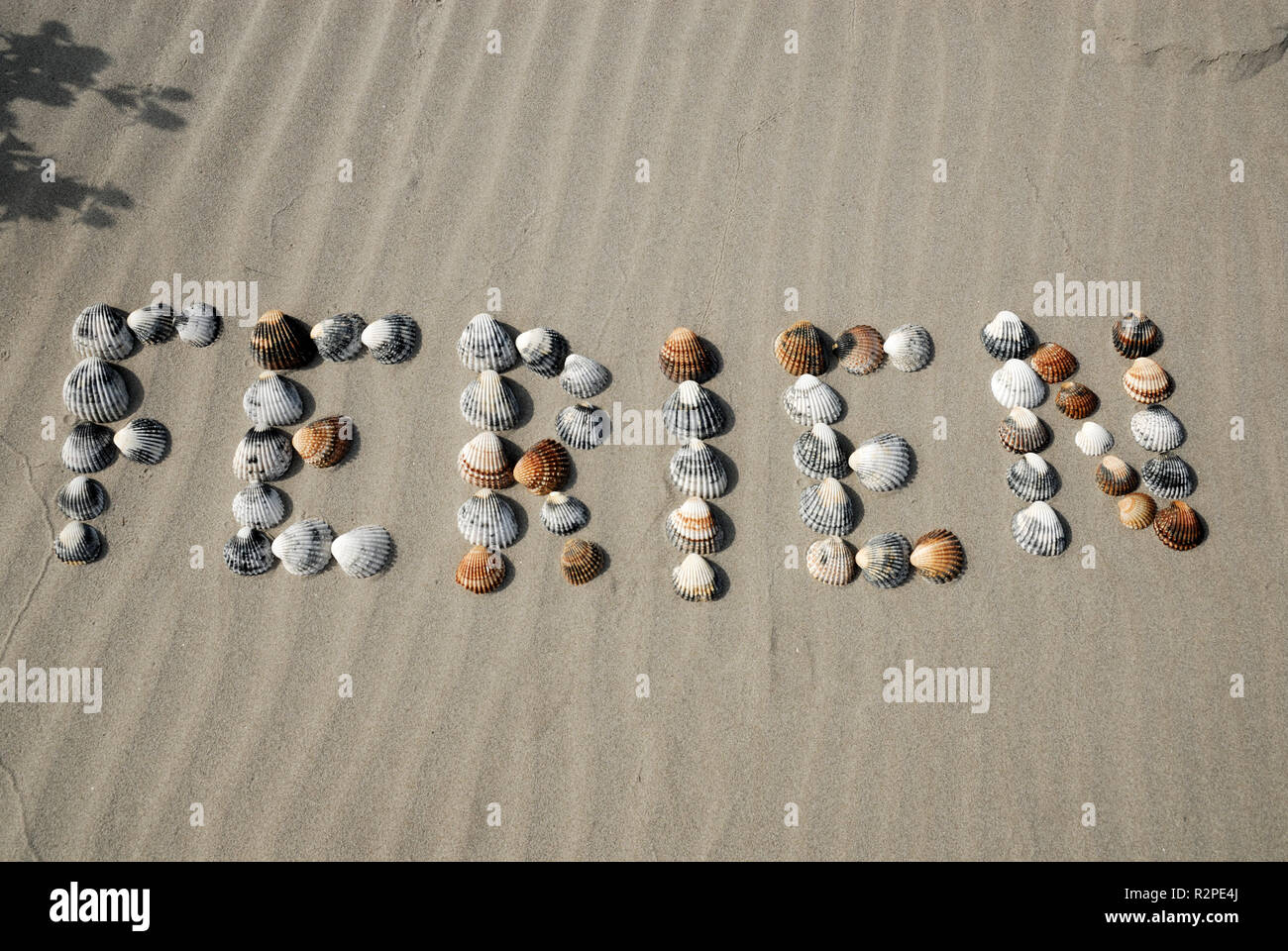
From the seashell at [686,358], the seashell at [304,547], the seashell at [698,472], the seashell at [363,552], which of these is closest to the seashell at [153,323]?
the seashell at [304,547]

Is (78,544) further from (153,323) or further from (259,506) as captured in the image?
(153,323)

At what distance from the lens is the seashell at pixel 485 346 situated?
14.9ft

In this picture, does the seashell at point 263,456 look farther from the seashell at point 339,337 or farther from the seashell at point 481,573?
the seashell at point 481,573

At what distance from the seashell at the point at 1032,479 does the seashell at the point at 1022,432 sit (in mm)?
60

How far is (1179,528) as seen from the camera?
14.5ft

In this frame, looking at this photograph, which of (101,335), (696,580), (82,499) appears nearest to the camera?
(696,580)

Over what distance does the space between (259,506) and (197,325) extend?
113 centimetres

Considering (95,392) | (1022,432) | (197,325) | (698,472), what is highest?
(197,325)

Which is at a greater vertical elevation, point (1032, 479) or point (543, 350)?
point (543, 350)

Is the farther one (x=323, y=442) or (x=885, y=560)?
(x=323, y=442)

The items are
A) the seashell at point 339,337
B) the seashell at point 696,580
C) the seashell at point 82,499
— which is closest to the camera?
the seashell at point 696,580

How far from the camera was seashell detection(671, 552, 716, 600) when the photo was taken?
435 cm

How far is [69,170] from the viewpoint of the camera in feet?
15.7

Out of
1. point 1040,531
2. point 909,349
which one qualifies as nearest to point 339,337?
point 909,349
